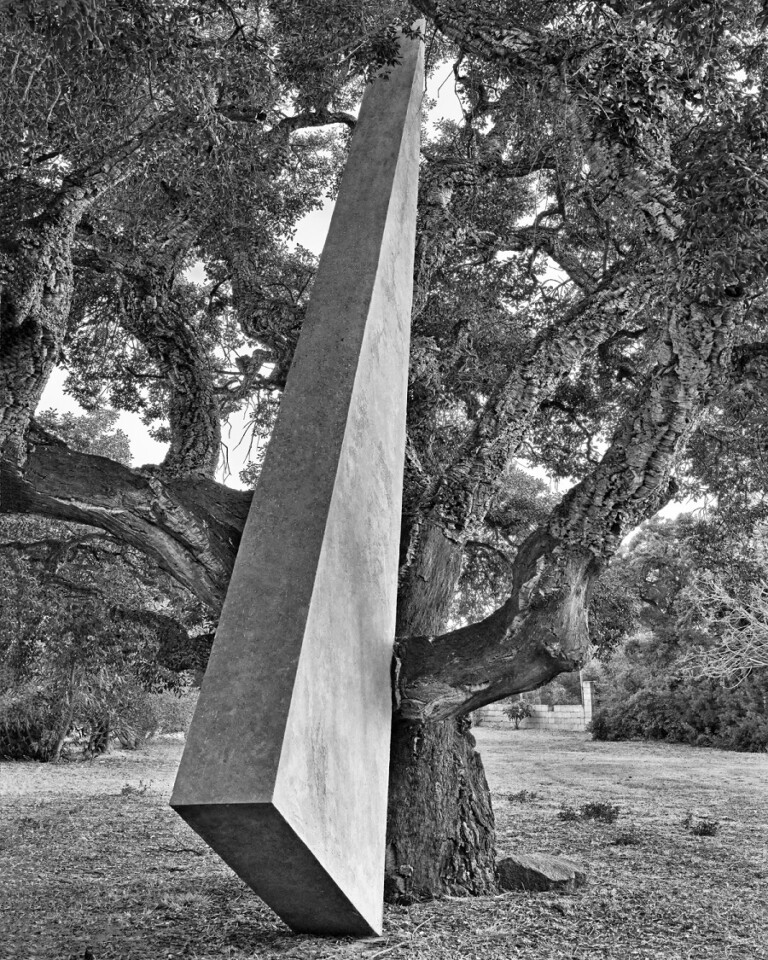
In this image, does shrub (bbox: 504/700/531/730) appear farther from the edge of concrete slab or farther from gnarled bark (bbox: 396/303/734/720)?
the edge of concrete slab

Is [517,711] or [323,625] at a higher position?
[323,625]

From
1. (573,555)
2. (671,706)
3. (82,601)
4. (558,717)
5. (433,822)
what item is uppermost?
(82,601)

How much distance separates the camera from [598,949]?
11.7 ft

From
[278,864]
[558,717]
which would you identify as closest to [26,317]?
[278,864]

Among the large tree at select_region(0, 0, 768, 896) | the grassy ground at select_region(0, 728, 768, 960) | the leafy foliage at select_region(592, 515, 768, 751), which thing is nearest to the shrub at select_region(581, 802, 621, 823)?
the grassy ground at select_region(0, 728, 768, 960)

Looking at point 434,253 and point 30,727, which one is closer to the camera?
point 434,253

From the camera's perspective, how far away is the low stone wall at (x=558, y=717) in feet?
77.6

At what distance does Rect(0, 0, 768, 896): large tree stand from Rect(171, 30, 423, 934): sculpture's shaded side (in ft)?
2.05

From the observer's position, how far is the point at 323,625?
128 inches

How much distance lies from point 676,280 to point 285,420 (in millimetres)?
2154

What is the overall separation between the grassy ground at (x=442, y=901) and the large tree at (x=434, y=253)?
2.30 ft

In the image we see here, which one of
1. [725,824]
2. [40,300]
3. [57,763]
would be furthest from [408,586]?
[57,763]

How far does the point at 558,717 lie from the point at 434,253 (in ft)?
69.0

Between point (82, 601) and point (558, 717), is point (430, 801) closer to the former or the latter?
point (82, 601)
